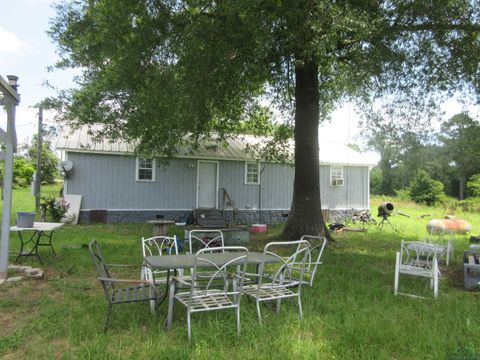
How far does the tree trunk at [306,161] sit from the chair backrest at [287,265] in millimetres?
1133

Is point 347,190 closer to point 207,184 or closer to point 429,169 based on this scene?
point 207,184

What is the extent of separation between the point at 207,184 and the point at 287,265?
12178 mm

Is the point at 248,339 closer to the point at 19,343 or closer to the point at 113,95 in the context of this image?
the point at 19,343

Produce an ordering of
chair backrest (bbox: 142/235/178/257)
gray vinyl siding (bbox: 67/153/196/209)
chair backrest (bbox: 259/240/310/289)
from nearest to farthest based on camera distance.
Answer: chair backrest (bbox: 259/240/310/289) → chair backrest (bbox: 142/235/178/257) → gray vinyl siding (bbox: 67/153/196/209)

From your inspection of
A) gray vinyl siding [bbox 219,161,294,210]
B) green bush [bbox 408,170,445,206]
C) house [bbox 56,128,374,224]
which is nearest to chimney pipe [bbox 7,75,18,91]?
house [bbox 56,128,374,224]

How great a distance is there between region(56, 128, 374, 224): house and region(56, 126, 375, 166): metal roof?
33 millimetres

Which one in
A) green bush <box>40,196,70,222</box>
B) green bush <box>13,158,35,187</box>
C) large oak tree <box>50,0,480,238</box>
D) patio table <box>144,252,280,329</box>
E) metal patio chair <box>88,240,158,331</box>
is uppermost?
large oak tree <box>50,0,480,238</box>

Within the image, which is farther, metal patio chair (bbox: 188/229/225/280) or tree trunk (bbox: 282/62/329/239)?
tree trunk (bbox: 282/62/329/239)

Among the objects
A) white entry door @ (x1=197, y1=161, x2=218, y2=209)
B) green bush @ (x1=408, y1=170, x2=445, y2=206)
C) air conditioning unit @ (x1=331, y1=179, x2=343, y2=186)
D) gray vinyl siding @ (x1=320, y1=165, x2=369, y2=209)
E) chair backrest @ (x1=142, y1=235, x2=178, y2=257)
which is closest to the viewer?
chair backrest @ (x1=142, y1=235, x2=178, y2=257)

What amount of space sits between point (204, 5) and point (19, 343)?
6.90 meters

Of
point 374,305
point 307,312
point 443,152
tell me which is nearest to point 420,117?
point 374,305

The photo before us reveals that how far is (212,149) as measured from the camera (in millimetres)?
14828

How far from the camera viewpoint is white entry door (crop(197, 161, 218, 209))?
649 inches

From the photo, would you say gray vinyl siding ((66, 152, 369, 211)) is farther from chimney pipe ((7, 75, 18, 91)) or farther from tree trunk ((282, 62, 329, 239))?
chimney pipe ((7, 75, 18, 91))
